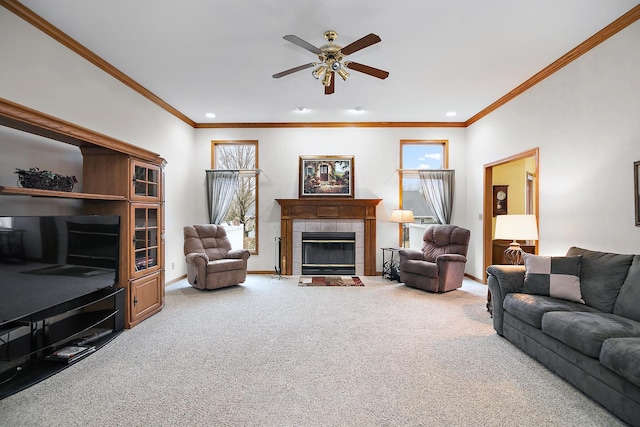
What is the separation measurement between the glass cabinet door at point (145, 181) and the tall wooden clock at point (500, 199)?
20.2 feet

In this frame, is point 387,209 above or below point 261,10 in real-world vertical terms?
below

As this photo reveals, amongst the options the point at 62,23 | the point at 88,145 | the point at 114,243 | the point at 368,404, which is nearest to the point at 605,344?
the point at 368,404

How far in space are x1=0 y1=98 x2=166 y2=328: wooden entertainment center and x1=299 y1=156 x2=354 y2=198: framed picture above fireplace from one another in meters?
2.97

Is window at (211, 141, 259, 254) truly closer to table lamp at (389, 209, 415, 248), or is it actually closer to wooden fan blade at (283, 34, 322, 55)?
table lamp at (389, 209, 415, 248)

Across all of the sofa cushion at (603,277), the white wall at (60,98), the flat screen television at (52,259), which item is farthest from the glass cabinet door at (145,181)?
the sofa cushion at (603,277)

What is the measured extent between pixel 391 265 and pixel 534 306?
10.5 feet

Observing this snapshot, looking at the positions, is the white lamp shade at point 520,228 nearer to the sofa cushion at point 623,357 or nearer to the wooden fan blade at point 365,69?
the sofa cushion at point 623,357

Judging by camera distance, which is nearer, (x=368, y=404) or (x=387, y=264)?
(x=368, y=404)

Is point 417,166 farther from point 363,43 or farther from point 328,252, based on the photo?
point 363,43

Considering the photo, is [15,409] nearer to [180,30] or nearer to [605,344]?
[180,30]

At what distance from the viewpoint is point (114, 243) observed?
3.16 metres

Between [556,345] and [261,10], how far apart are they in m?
3.70

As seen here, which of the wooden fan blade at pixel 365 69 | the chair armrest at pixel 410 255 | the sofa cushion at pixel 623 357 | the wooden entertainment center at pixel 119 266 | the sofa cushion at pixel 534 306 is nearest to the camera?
the sofa cushion at pixel 623 357

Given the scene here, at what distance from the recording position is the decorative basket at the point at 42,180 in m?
2.40
